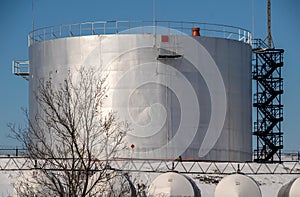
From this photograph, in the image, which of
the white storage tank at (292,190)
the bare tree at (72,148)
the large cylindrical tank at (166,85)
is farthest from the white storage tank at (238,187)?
the large cylindrical tank at (166,85)

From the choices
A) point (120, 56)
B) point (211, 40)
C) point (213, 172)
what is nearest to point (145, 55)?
point (120, 56)

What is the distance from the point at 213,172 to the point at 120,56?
7.51 m

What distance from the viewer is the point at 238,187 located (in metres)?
31.5

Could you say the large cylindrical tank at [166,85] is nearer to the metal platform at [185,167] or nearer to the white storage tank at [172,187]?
the metal platform at [185,167]

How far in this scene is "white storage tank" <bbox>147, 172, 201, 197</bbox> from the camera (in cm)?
3125

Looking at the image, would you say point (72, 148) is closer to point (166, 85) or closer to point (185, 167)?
point (185, 167)

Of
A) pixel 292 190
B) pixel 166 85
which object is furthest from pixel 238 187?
pixel 166 85

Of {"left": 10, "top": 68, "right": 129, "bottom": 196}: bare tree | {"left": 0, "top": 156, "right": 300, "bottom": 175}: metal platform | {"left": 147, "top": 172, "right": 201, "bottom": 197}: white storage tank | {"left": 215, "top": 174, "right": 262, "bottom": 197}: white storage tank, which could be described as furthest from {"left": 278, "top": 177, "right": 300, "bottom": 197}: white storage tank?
{"left": 10, "top": 68, "right": 129, "bottom": 196}: bare tree

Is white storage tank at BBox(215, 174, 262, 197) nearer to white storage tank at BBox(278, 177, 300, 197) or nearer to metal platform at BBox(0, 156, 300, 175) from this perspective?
white storage tank at BBox(278, 177, 300, 197)

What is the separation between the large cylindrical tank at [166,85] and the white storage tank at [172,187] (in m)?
5.79

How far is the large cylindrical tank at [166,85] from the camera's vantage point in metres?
37.7

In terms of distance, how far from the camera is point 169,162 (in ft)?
118

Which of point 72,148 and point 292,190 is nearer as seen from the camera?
point 72,148

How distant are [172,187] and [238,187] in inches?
107
